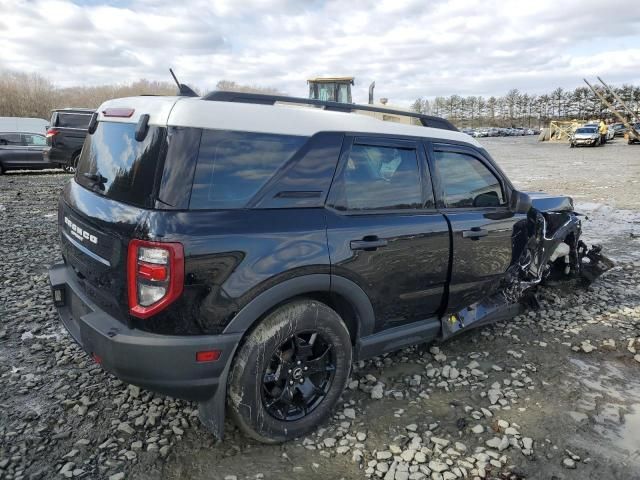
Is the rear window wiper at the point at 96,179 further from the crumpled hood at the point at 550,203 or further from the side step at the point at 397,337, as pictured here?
the crumpled hood at the point at 550,203

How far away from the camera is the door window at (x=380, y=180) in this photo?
3.03 metres

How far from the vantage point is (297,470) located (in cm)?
265

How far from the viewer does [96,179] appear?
2945mm

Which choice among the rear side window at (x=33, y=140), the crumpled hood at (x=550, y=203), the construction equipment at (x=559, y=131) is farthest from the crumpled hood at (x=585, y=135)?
the crumpled hood at (x=550, y=203)

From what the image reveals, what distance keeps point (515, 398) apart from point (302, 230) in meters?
1.92

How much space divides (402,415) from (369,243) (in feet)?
3.71

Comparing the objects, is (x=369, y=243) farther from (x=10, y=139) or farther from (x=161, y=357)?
(x=10, y=139)

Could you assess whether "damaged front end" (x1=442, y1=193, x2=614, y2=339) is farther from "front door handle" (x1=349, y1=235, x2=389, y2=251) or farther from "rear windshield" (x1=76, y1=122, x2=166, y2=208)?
"rear windshield" (x1=76, y1=122, x2=166, y2=208)

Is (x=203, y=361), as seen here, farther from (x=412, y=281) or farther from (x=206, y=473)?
(x=412, y=281)

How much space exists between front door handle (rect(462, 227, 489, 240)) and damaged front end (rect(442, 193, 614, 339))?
514mm

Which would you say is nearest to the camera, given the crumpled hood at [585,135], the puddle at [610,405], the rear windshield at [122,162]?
Answer: the rear windshield at [122,162]

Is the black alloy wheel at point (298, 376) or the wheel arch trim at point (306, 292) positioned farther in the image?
the black alloy wheel at point (298, 376)

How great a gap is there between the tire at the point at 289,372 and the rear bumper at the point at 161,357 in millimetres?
136

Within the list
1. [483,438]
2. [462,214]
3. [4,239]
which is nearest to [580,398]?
[483,438]
